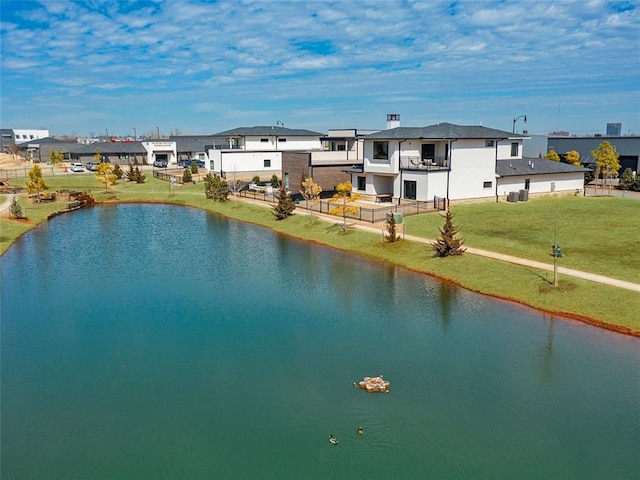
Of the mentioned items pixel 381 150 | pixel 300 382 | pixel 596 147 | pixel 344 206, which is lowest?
pixel 300 382

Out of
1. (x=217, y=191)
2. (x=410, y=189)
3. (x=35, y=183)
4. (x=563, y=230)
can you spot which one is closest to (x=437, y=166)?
(x=410, y=189)

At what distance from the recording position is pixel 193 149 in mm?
87062

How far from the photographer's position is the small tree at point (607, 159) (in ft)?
174

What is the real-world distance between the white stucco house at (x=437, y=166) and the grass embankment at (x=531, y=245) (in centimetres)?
210

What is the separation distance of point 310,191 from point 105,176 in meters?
29.2

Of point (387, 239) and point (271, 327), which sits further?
point (387, 239)

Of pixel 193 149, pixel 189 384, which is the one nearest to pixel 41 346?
pixel 189 384

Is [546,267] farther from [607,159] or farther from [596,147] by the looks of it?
[596,147]

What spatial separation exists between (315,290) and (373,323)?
4.83 metres

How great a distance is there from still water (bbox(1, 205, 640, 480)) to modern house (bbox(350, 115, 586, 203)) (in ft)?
51.7

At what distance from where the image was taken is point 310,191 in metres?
42.4

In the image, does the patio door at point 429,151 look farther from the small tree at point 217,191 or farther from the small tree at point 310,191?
the small tree at point 217,191

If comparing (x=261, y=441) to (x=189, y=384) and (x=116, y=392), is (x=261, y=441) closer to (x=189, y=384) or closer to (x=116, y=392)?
(x=189, y=384)

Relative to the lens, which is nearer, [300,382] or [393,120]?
[300,382]
